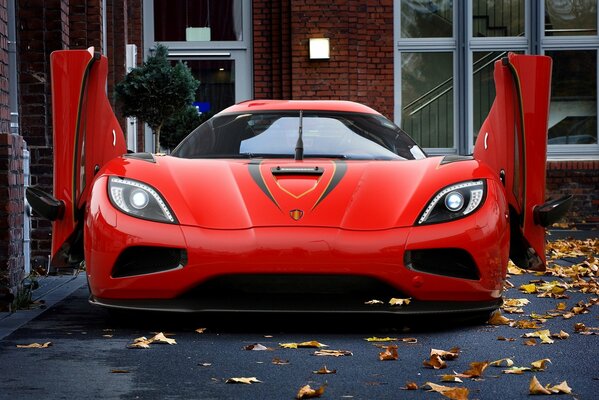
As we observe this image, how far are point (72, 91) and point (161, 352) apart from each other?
2.10 metres

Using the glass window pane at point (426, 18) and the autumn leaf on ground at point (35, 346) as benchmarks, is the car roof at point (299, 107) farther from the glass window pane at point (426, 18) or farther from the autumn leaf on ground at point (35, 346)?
the glass window pane at point (426, 18)

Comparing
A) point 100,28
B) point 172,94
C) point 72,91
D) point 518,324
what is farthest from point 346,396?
point 172,94

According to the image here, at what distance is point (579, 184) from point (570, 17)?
2.48 metres

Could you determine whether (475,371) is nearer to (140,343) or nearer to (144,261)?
(140,343)

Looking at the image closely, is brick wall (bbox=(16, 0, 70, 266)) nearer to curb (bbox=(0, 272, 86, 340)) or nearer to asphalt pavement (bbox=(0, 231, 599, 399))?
curb (bbox=(0, 272, 86, 340))

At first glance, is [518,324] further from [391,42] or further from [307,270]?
[391,42]

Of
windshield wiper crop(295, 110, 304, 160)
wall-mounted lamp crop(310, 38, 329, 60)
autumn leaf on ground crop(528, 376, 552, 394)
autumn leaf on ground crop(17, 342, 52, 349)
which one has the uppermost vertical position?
wall-mounted lamp crop(310, 38, 329, 60)

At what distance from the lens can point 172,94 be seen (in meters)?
15.5

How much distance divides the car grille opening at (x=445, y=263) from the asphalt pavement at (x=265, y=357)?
1.02ft

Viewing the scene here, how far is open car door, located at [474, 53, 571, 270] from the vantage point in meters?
6.58

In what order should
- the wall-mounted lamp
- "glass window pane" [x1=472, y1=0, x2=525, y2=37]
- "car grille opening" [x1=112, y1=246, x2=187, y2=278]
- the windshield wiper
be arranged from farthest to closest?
"glass window pane" [x1=472, y1=0, x2=525, y2=37]
the wall-mounted lamp
the windshield wiper
"car grille opening" [x1=112, y1=246, x2=187, y2=278]

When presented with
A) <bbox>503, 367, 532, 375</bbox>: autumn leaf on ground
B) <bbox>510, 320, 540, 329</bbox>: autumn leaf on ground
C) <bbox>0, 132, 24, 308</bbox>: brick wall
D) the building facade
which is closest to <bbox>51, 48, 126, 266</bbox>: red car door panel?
<bbox>0, 132, 24, 308</bbox>: brick wall

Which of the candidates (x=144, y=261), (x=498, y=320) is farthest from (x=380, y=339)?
(x=144, y=261)

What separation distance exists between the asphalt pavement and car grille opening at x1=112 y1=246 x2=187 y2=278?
30cm
